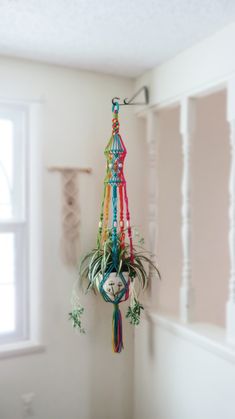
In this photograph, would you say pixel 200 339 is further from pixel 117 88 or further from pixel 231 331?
pixel 117 88

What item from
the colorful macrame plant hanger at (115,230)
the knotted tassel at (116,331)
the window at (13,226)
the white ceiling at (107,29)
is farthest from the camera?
the window at (13,226)

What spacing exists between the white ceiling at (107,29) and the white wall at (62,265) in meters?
0.17

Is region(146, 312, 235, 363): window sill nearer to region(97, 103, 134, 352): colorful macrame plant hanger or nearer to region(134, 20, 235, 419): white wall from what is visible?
region(134, 20, 235, 419): white wall

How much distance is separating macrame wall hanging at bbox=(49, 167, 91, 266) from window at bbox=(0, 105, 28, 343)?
0.24m

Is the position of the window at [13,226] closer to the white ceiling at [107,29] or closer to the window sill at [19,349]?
the window sill at [19,349]

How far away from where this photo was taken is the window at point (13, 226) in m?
2.55

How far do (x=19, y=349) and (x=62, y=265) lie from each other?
55cm

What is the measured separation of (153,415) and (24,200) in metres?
1.56

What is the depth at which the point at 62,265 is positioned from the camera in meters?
2.59

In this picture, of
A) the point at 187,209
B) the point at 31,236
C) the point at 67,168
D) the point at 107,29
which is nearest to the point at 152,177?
the point at 187,209

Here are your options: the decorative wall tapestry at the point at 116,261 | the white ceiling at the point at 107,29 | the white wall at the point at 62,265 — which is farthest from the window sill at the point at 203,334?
the white ceiling at the point at 107,29

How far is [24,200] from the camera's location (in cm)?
259

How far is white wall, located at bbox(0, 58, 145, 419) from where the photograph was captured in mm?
2486

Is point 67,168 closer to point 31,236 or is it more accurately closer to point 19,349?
point 31,236
